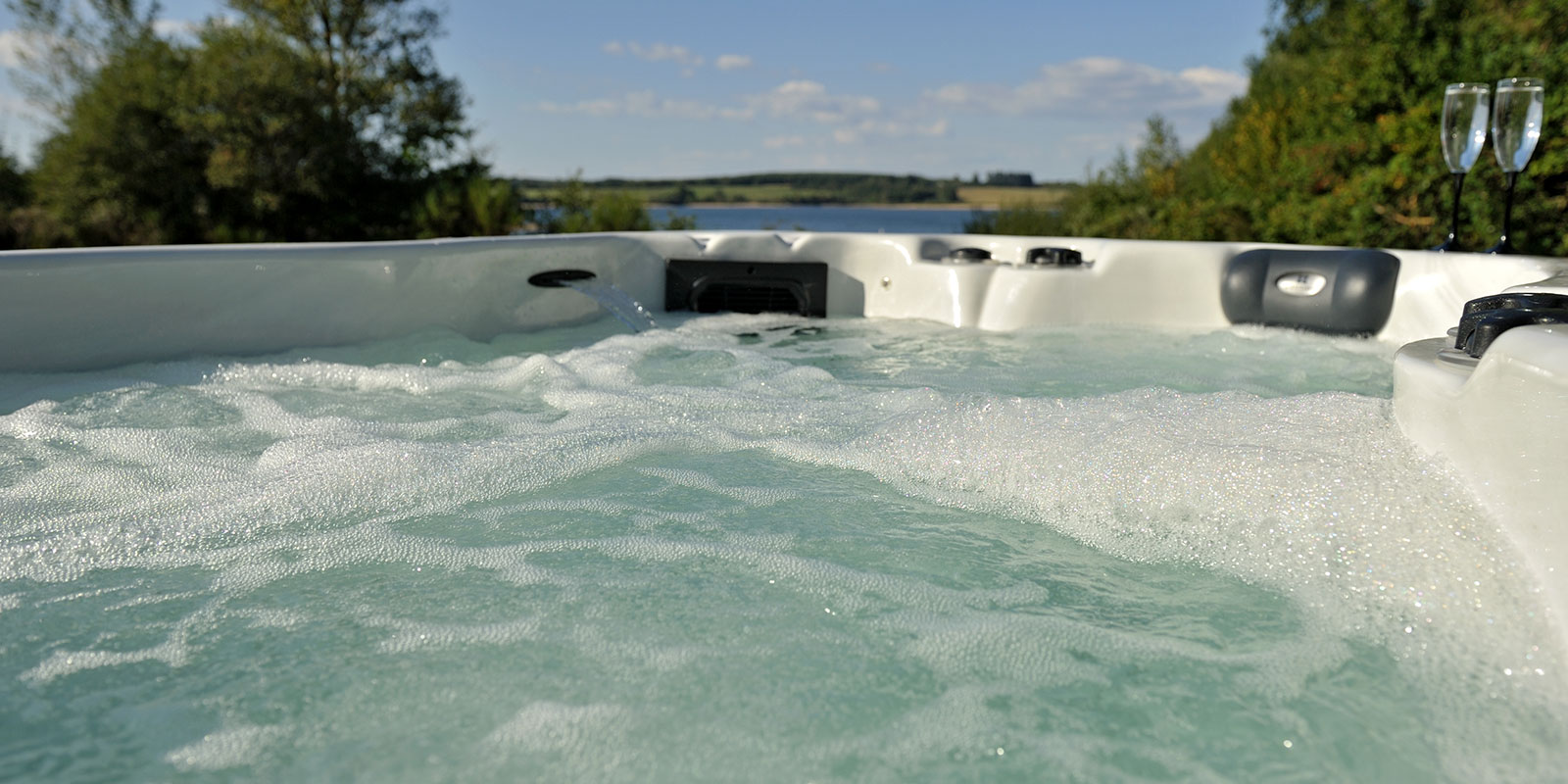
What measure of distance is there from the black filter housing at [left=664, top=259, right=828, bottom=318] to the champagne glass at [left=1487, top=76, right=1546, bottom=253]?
6.04 ft

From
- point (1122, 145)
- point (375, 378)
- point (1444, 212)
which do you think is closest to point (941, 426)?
point (375, 378)

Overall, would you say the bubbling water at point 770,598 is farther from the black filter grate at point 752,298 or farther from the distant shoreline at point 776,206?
the distant shoreline at point 776,206

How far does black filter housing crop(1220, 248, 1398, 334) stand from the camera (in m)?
2.49

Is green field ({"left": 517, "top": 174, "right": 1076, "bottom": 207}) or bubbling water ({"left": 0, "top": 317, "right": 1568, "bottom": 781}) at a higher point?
green field ({"left": 517, "top": 174, "right": 1076, "bottom": 207})

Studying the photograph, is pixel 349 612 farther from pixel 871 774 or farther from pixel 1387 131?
pixel 1387 131

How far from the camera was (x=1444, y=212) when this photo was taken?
400cm

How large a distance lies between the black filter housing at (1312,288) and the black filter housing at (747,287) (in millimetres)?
1226

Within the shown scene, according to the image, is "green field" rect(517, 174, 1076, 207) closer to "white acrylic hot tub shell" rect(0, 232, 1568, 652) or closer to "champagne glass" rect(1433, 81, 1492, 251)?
"white acrylic hot tub shell" rect(0, 232, 1568, 652)

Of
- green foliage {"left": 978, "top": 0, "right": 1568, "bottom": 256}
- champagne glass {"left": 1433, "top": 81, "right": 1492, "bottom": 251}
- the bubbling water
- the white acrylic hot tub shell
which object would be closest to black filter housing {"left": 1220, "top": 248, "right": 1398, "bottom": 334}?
the white acrylic hot tub shell

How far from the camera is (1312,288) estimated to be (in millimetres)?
2570

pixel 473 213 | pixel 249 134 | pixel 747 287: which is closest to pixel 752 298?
pixel 747 287

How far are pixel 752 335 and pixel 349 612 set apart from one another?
6.13 ft

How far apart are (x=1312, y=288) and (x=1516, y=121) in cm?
59

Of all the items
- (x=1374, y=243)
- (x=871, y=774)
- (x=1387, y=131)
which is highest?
(x=1387, y=131)
